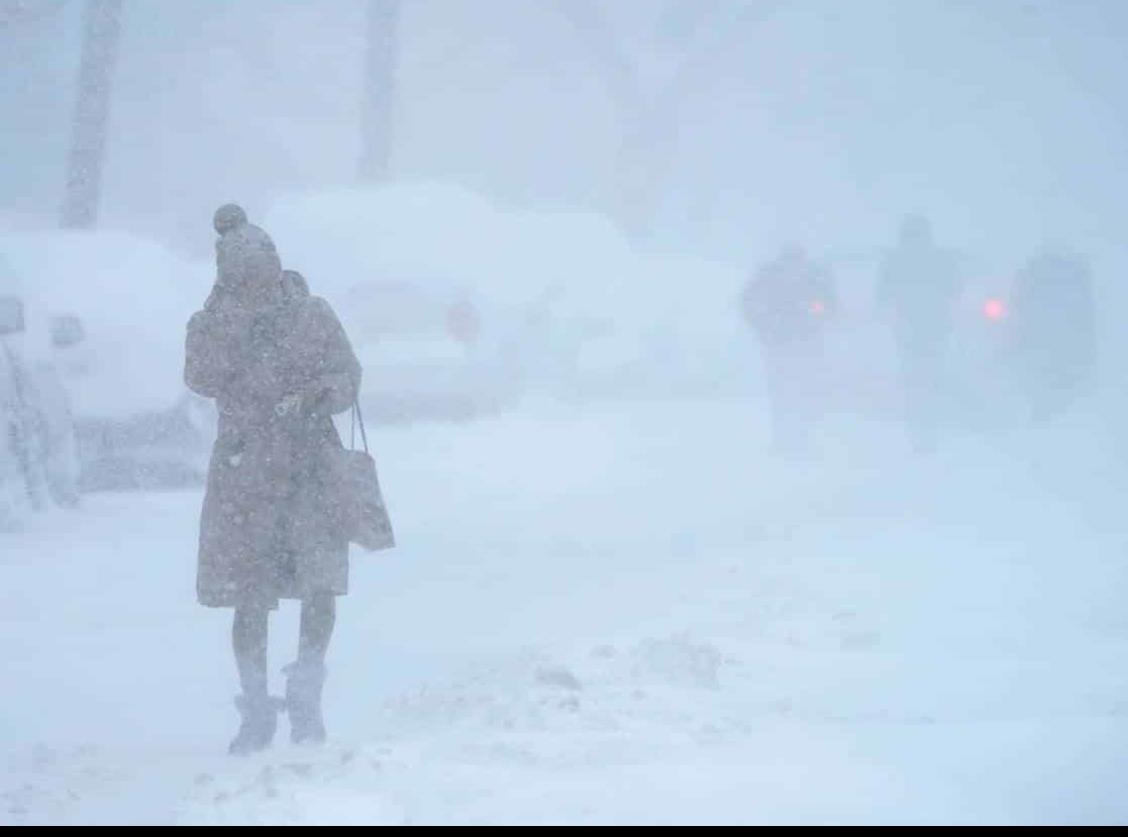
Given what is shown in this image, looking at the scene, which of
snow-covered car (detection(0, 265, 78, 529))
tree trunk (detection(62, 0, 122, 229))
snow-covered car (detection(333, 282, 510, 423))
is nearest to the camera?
snow-covered car (detection(0, 265, 78, 529))

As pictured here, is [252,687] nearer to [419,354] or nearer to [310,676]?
[310,676]

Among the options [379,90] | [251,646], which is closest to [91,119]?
[379,90]

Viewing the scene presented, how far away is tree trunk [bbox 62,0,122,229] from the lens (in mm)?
19953

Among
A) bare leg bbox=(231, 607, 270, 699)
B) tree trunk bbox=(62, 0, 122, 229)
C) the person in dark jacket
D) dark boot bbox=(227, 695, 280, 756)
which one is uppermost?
tree trunk bbox=(62, 0, 122, 229)

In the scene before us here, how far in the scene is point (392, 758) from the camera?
17.1ft

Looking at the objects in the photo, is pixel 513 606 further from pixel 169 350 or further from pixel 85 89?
pixel 85 89

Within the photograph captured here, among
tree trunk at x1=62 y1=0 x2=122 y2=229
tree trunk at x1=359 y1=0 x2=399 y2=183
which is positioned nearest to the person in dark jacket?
tree trunk at x1=62 y1=0 x2=122 y2=229

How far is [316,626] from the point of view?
562 centimetres

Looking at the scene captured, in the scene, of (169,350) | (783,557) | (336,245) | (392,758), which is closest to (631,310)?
(336,245)

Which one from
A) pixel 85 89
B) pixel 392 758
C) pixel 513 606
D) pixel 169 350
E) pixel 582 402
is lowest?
pixel 392 758

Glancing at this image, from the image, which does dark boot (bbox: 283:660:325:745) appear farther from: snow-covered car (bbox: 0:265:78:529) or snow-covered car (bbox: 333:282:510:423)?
snow-covered car (bbox: 333:282:510:423)

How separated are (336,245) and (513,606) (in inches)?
397

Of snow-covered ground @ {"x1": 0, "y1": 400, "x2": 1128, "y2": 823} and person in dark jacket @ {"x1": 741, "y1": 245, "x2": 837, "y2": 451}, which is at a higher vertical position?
person in dark jacket @ {"x1": 741, "y1": 245, "x2": 837, "y2": 451}

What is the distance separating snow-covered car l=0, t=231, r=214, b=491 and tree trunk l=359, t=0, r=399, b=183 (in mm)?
14078
